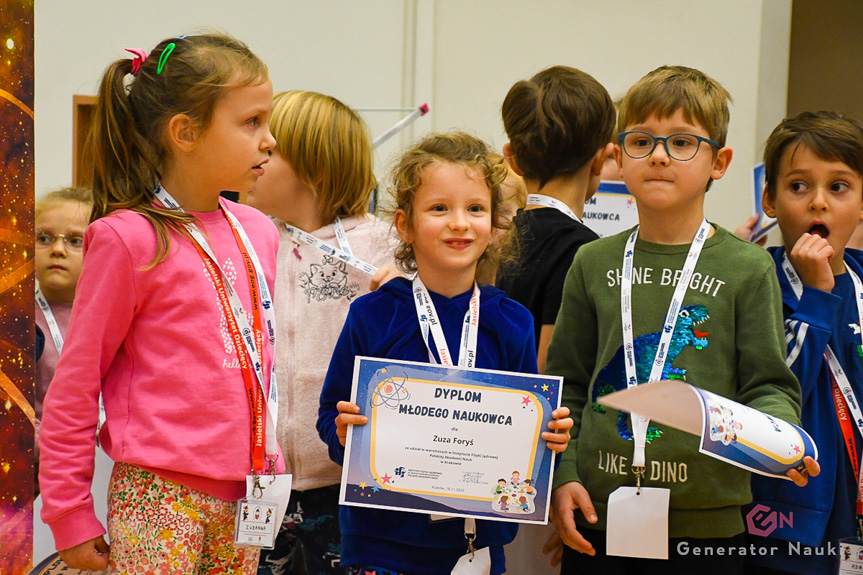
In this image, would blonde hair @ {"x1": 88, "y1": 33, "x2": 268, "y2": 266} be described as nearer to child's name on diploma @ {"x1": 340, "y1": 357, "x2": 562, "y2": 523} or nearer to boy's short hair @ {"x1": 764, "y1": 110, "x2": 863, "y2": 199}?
child's name on diploma @ {"x1": 340, "y1": 357, "x2": 562, "y2": 523}

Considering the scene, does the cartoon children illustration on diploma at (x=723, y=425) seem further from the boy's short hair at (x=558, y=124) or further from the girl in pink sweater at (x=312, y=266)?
the boy's short hair at (x=558, y=124)

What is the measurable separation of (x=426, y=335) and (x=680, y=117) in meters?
0.87

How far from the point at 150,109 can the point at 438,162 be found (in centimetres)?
72

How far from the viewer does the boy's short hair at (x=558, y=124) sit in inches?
113

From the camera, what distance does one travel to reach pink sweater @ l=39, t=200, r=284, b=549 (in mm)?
1889

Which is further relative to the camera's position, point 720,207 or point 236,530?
point 720,207

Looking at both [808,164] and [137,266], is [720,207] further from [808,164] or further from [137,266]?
[137,266]

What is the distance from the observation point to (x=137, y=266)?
1.91m

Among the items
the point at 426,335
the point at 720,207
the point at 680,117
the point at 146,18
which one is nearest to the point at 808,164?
the point at 680,117

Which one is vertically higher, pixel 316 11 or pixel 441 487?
pixel 316 11

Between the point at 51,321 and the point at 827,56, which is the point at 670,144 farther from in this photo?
the point at 827,56

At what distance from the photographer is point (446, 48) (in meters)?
6.58

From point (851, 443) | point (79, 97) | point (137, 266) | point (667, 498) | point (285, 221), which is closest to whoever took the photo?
point (137, 266)

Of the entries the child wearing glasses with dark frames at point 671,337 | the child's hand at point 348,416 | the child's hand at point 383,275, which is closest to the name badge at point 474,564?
the child wearing glasses with dark frames at point 671,337
